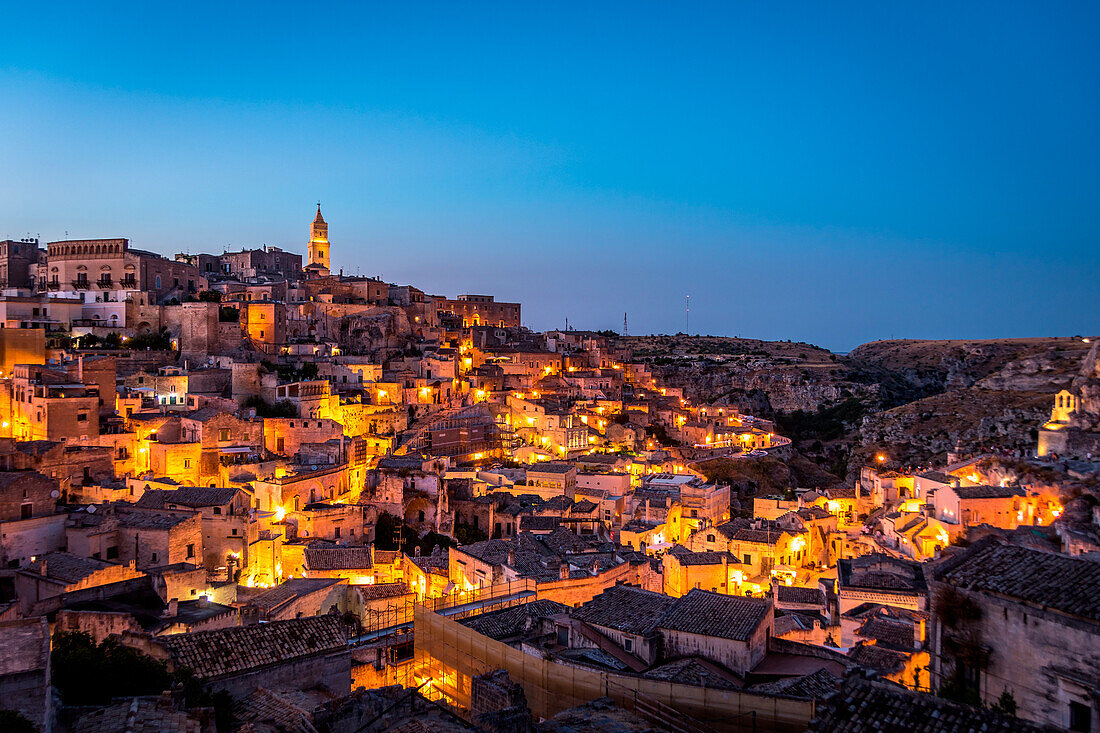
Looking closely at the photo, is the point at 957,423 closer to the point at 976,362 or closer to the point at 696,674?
the point at 976,362

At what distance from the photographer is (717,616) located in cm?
1304

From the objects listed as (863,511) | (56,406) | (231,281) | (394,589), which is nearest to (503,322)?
(231,281)

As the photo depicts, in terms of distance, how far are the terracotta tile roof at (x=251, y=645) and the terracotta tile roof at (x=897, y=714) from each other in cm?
803

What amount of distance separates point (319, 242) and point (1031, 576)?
237 ft

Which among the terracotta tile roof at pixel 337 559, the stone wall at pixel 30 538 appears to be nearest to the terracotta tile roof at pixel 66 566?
the stone wall at pixel 30 538

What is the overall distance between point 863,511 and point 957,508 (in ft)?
29.3

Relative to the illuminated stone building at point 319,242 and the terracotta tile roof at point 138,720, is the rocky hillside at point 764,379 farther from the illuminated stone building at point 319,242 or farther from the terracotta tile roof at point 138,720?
the terracotta tile roof at point 138,720

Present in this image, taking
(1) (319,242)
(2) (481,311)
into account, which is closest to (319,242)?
(1) (319,242)

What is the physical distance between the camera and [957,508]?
27891mm

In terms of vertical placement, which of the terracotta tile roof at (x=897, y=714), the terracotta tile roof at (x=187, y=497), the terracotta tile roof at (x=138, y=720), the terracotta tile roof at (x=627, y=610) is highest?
the terracotta tile roof at (x=897, y=714)

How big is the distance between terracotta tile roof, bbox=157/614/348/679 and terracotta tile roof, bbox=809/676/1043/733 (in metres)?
8.03

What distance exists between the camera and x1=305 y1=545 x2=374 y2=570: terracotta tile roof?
22016 millimetres

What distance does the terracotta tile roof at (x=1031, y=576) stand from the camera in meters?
8.11

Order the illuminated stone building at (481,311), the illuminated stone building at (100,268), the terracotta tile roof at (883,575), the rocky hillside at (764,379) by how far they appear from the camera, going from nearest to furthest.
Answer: the terracotta tile roof at (883,575) → the illuminated stone building at (100,268) → the illuminated stone building at (481,311) → the rocky hillside at (764,379)
